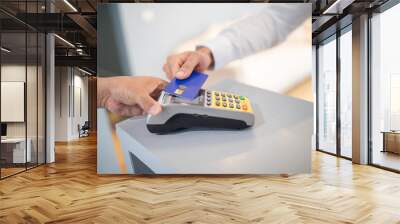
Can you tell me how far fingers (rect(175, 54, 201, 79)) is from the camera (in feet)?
18.2

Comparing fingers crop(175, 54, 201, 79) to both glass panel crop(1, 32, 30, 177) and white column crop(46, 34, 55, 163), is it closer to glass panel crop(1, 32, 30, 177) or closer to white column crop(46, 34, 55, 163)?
glass panel crop(1, 32, 30, 177)

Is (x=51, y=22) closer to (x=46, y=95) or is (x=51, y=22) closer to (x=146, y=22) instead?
(x=46, y=95)

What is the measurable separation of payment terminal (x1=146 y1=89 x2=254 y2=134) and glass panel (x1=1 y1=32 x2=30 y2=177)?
2.79m

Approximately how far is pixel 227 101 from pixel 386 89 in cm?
368

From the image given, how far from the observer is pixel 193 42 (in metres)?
5.88

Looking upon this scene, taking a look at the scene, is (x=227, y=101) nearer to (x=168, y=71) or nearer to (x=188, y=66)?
(x=188, y=66)

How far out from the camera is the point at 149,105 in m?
5.52

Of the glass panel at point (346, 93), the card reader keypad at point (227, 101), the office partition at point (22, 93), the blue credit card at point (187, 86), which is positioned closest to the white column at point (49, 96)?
the office partition at point (22, 93)

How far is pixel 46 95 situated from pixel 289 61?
5.14 metres

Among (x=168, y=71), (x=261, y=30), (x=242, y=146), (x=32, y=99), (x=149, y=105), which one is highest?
(x=261, y=30)

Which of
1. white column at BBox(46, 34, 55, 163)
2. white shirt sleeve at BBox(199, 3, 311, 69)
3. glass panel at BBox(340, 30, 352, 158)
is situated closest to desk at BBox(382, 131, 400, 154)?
glass panel at BBox(340, 30, 352, 158)

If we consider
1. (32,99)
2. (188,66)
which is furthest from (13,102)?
(188,66)

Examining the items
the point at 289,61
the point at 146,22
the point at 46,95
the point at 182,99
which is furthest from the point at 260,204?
the point at 46,95

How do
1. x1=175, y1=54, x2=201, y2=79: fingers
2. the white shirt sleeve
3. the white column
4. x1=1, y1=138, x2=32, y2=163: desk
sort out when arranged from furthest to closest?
the white column
x1=1, y1=138, x2=32, y2=163: desk
the white shirt sleeve
x1=175, y1=54, x2=201, y2=79: fingers
